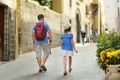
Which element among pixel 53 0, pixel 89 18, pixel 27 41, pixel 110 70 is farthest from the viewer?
pixel 89 18

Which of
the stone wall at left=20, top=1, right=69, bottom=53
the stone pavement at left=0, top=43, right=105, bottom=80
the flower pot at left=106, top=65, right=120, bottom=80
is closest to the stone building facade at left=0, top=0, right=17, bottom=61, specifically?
the stone pavement at left=0, top=43, right=105, bottom=80

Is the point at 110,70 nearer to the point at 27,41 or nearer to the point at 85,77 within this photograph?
the point at 85,77

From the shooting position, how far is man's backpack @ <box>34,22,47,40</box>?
47.8ft

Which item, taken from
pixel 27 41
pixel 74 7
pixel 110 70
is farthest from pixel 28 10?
pixel 74 7

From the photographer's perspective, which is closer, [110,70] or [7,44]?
[110,70]

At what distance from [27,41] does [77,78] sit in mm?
12482

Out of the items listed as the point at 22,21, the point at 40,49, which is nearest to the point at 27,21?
the point at 22,21

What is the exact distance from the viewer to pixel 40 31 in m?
14.6

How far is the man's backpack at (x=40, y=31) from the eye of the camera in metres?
14.6

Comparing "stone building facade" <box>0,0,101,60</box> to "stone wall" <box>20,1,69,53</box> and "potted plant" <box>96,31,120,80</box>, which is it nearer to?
"stone wall" <box>20,1,69,53</box>

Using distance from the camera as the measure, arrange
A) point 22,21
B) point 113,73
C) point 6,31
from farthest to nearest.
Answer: point 22,21 → point 6,31 → point 113,73

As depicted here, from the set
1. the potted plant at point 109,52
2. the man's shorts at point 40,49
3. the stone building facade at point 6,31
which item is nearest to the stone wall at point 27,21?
the stone building facade at point 6,31

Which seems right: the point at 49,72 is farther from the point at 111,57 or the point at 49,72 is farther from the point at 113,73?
the point at 113,73

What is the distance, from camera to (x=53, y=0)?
1533 inches
